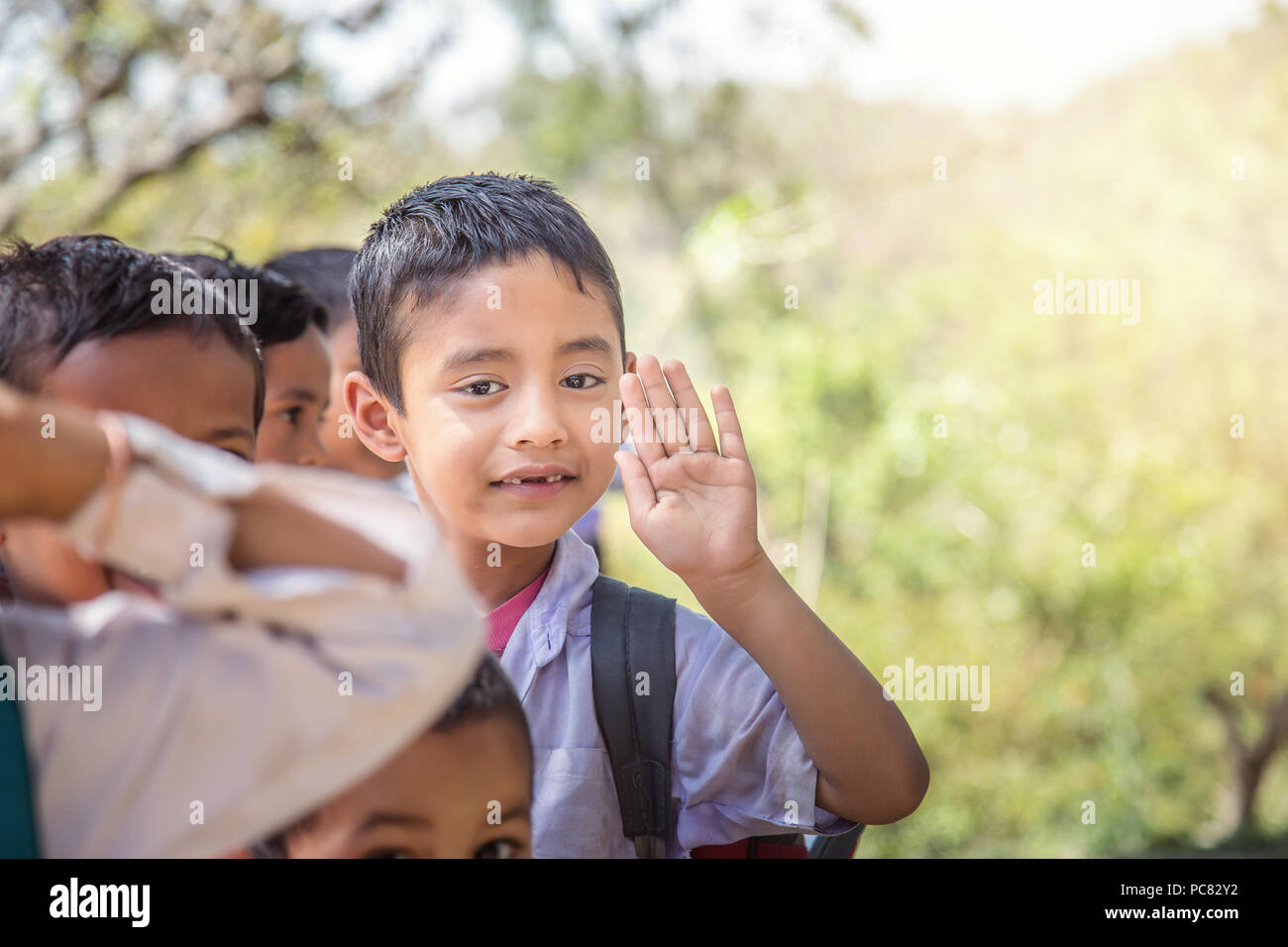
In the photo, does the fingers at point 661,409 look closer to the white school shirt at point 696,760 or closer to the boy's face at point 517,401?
the boy's face at point 517,401

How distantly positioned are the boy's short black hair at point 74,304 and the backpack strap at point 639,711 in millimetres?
554

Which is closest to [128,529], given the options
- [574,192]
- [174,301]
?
[174,301]

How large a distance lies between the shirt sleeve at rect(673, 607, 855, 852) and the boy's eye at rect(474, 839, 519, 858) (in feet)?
0.88

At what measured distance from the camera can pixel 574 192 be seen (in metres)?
6.61

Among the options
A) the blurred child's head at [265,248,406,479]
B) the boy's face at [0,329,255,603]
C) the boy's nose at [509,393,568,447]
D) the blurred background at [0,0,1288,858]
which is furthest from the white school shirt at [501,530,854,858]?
the blurred background at [0,0,1288,858]

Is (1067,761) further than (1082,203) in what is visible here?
No

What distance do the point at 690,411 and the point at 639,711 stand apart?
0.34m

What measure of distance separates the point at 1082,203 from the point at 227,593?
593 cm

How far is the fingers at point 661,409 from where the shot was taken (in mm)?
1272

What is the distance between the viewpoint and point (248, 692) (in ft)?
2.70

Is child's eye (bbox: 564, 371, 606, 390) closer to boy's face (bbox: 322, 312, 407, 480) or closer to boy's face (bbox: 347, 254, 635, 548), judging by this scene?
boy's face (bbox: 347, 254, 635, 548)

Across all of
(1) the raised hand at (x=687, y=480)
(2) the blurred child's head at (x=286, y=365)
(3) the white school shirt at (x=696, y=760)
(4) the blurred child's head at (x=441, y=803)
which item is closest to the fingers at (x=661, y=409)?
(1) the raised hand at (x=687, y=480)

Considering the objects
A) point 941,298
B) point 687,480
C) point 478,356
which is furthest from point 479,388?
point 941,298

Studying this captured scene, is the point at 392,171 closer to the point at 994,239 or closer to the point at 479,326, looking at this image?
the point at 994,239
